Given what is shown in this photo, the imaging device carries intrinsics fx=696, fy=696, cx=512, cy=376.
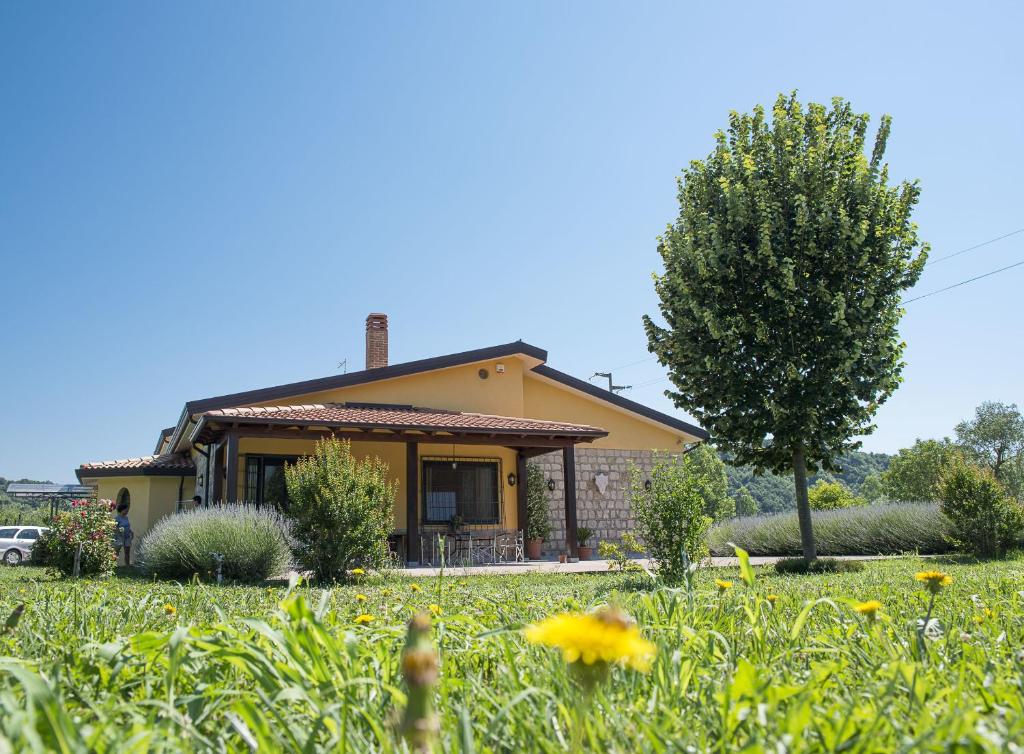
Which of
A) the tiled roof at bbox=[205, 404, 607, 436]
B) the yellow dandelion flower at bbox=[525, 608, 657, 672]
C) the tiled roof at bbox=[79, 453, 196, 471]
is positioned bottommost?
the yellow dandelion flower at bbox=[525, 608, 657, 672]

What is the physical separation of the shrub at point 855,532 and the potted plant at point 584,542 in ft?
9.93

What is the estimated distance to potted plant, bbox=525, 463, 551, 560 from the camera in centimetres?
1570

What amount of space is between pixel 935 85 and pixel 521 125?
21.3 ft

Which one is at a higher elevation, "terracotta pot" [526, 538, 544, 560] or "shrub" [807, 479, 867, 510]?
"shrub" [807, 479, 867, 510]

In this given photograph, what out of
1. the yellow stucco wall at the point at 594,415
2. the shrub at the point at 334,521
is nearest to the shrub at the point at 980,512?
the yellow stucco wall at the point at 594,415

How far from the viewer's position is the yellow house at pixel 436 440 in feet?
44.4

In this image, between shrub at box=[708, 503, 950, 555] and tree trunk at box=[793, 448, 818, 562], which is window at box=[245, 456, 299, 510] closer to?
shrub at box=[708, 503, 950, 555]

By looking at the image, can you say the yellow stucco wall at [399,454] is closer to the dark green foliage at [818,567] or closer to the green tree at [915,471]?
the dark green foliage at [818,567]

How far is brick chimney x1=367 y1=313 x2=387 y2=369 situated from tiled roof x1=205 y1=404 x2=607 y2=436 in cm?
270

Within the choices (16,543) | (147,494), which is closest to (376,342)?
(147,494)

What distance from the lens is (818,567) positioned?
963cm

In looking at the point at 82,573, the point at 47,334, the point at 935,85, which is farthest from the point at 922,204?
the point at 47,334

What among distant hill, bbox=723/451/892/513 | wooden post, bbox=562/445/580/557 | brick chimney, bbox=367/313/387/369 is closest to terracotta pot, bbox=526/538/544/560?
wooden post, bbox=562/445/580/557

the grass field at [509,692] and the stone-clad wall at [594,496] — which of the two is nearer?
the grass field at [509,692]
